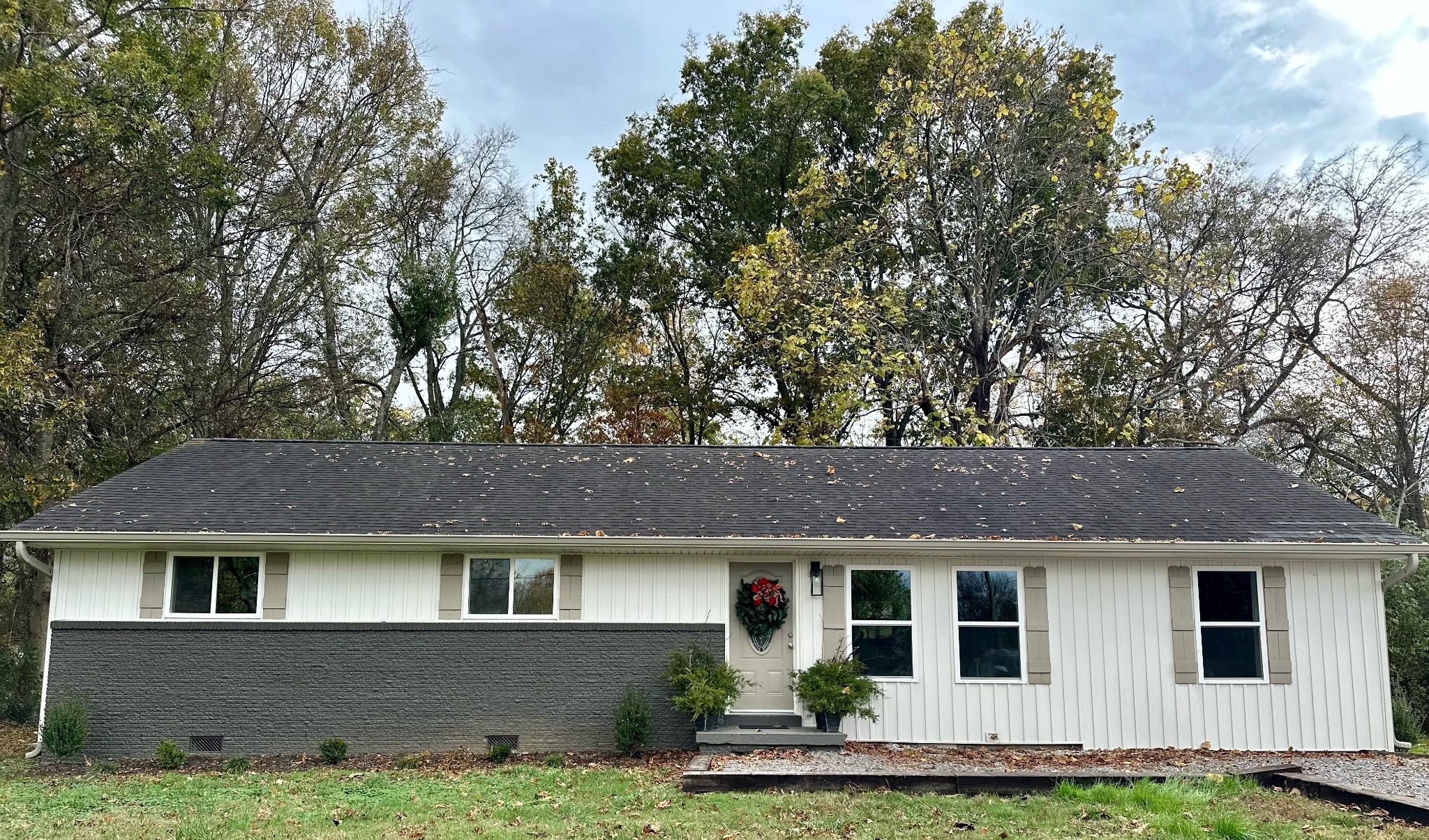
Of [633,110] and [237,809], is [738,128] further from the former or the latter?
[237,809]

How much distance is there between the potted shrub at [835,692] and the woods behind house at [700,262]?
8.45 metres

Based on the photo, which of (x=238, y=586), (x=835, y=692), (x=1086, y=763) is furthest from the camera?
(x=238, y=586)

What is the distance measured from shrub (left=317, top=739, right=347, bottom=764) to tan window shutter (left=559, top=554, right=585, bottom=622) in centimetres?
287

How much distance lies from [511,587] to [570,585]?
75cm

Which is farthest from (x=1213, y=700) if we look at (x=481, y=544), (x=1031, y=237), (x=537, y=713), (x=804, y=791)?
(x=1031, y=237)

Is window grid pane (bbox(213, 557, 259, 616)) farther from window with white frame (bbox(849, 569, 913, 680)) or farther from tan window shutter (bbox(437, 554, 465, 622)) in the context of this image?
window with white frame (bbox(849, 569, 913, 680))

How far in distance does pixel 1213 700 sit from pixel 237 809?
10.3 metres

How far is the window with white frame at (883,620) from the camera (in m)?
11.4

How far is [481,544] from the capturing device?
1141 cm

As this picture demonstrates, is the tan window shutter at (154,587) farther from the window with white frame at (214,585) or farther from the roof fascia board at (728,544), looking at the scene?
the roof fascia board at (728,544)

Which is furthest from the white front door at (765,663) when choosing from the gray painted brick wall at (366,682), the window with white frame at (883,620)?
the window with white frame at (883,620)

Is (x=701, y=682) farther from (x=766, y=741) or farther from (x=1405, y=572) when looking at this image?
(x=1405, y=572)

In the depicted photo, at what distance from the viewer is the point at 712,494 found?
12805mm

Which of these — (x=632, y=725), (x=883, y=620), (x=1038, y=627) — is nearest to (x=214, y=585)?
(x=632, y=725)
